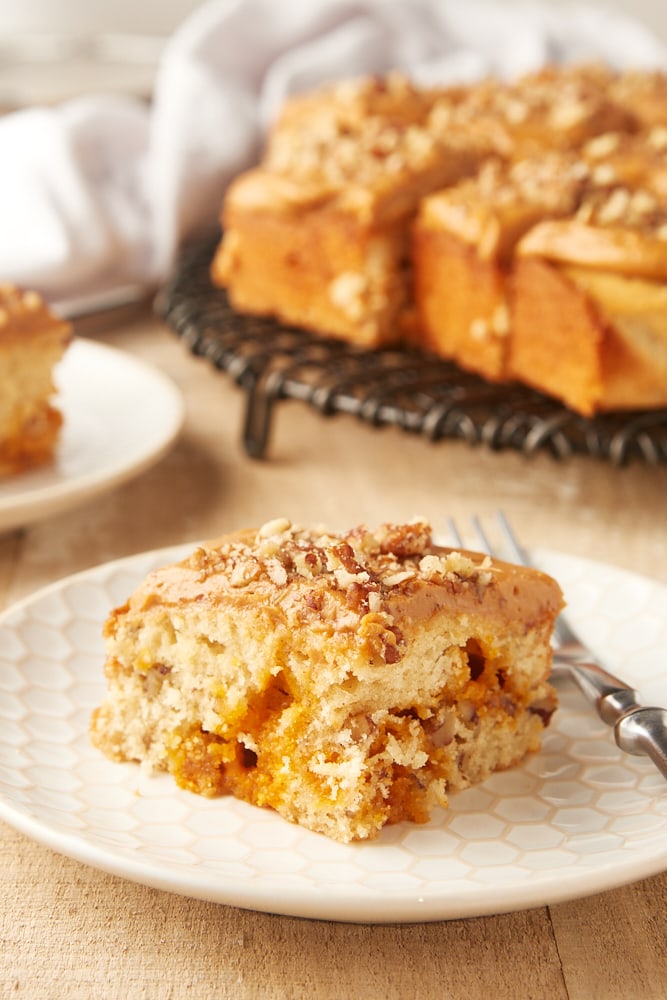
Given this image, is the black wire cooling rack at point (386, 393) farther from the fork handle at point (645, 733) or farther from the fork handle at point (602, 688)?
the fork handle at point (645, 733)

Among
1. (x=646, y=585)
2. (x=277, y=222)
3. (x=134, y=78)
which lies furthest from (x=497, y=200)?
(x=134, y=78)

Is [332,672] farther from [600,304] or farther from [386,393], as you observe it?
[600,304]

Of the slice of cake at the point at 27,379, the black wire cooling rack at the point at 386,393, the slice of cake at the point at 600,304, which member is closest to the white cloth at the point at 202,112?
the black wire cooling rack at the point at 386,393

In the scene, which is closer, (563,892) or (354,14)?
(563,892)

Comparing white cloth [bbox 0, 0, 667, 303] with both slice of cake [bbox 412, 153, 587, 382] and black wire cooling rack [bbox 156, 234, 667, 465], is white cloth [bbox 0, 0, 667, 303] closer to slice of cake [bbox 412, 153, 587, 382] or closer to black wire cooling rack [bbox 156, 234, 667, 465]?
black wire cooling rack [bbox 156, 234, 667, 465]

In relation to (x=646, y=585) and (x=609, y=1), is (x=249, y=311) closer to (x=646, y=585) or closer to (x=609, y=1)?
(x=646, y=585)
